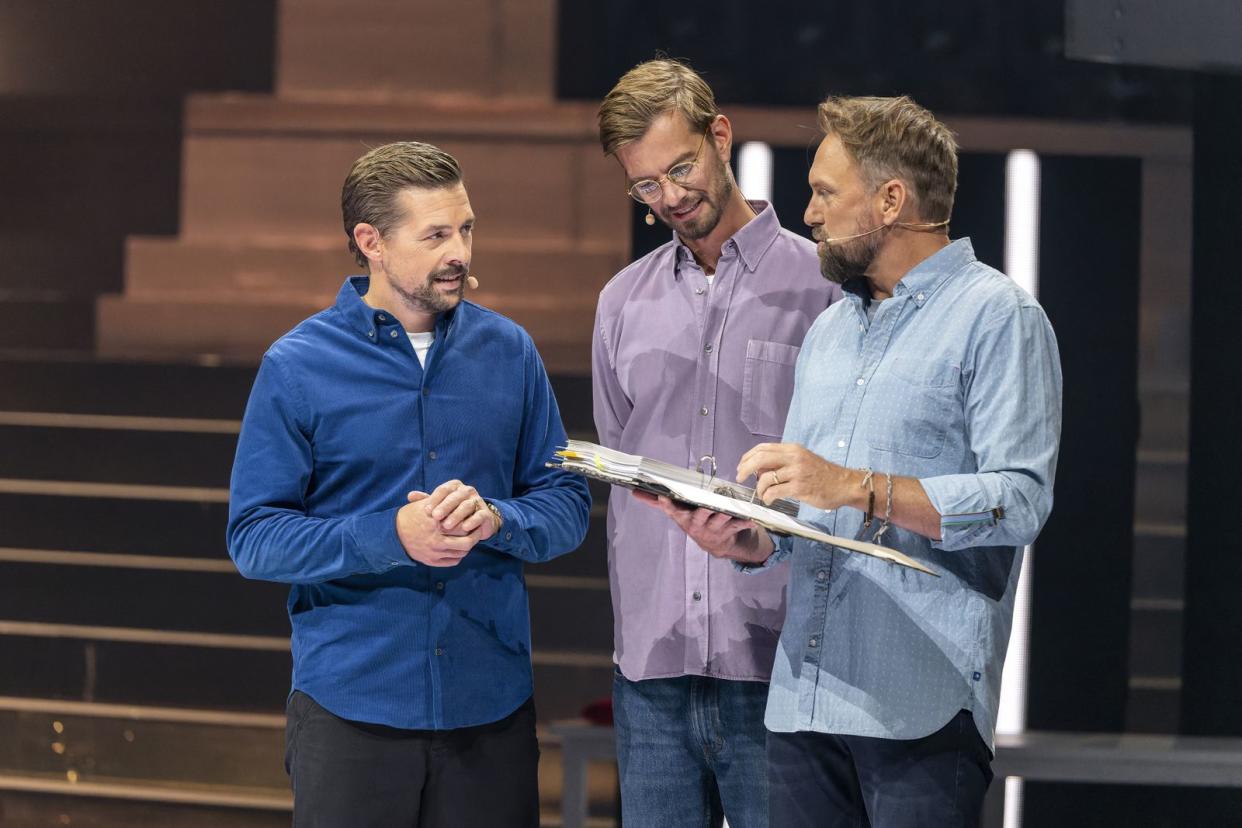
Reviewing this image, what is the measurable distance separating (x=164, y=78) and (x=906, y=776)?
376 centimetres

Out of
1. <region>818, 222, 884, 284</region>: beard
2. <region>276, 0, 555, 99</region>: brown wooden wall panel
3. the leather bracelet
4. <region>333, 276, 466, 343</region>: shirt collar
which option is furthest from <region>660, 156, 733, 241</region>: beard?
<region>276, 0, 555, 99</region>: brown wooden wall panel

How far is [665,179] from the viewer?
208 cm

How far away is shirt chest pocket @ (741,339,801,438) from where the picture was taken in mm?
2078

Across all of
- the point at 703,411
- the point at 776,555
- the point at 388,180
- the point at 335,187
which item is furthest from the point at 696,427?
the point at 335,187

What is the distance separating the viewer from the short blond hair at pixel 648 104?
207cm

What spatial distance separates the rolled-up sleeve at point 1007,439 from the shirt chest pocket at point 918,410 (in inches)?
1.1

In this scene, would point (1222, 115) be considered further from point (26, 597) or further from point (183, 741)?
point (26, 597)

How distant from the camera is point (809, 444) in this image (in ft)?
5.94

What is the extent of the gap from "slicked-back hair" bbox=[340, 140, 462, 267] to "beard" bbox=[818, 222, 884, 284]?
593mm

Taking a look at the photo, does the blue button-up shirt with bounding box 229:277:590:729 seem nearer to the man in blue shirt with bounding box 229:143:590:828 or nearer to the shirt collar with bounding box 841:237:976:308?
the man in blue shirt with bounding box 229:143:590:828

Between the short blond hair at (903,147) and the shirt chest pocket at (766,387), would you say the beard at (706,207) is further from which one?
the short blond hair at (903,147)

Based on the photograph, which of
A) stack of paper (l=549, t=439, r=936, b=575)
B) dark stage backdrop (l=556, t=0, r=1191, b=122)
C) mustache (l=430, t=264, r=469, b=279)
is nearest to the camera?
stack of paper (l=549, t=439, r=936, b=575)

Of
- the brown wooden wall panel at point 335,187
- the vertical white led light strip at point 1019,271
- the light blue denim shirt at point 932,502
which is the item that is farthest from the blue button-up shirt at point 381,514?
the brown wooden wall panel at point 335,187

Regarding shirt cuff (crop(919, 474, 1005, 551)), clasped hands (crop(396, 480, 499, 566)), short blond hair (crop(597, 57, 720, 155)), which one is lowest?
clasped hands (crop(396, 480, 499, 566))
